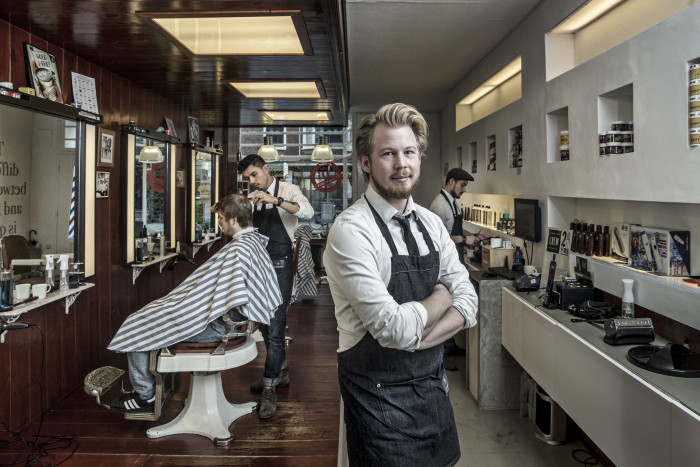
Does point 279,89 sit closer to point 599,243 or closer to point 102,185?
point 102,185

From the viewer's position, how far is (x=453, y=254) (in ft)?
5.01

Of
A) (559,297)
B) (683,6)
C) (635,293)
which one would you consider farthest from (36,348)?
(683,6)

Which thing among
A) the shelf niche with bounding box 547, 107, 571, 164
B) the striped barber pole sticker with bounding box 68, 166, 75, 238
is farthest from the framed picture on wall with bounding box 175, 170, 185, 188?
the shelf niche with bounding box 547, 107, 571, 164

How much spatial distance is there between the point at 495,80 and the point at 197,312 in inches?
157

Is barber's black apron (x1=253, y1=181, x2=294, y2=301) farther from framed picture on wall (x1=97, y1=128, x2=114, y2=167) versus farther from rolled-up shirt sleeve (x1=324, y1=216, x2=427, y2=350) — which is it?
rolled-up shirt sleeve (x1=324, y1=216, x2=427, y2=350)

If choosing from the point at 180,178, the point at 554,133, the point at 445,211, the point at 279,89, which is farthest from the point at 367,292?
the point at 180,178

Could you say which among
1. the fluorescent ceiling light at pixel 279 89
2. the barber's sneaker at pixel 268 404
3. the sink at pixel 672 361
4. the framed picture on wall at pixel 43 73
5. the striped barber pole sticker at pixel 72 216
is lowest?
the barber's sneaker at pixel 268 404

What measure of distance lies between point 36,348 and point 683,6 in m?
3.80

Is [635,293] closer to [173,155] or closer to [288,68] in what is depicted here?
[288,68]

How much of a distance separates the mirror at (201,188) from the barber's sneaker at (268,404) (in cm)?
303

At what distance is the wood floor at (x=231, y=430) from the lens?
2576 millimetres

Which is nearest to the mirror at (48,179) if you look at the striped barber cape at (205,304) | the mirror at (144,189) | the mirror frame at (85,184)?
the mirror frame at (85,184)

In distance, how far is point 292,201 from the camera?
353 cm

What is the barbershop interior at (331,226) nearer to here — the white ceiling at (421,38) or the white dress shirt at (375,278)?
the white ceiling at (421,38)
